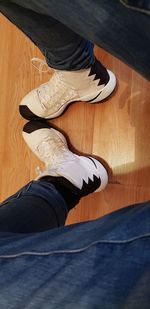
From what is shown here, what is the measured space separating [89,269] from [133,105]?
653mm

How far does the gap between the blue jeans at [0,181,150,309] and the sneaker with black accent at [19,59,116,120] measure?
0.52 m

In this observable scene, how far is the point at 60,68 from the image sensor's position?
2.75 feet

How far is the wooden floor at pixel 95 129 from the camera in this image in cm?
96

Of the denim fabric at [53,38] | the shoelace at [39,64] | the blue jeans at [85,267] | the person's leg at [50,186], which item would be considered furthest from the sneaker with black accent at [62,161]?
the blue jeans at [85,267]

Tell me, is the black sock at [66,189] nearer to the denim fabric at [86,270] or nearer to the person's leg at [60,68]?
the person's leg at [60,68]

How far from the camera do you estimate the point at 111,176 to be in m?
1.00

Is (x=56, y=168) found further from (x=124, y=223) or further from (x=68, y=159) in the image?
(x=124, y=223)

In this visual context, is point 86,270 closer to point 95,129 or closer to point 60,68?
point 60,68

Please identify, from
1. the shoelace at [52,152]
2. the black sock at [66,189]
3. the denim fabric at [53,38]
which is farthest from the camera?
the shoelace at [52,152]

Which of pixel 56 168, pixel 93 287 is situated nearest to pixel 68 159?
pixel 56 168

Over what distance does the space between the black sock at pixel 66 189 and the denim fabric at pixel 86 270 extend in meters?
0.46

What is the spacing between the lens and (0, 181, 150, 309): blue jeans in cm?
37

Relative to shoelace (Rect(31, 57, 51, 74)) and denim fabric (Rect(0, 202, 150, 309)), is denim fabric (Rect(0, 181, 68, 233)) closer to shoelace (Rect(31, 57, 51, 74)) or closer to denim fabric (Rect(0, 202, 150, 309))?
denim fabric (Rect(0, 202, 150, 309))

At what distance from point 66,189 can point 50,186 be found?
7 centimetres
